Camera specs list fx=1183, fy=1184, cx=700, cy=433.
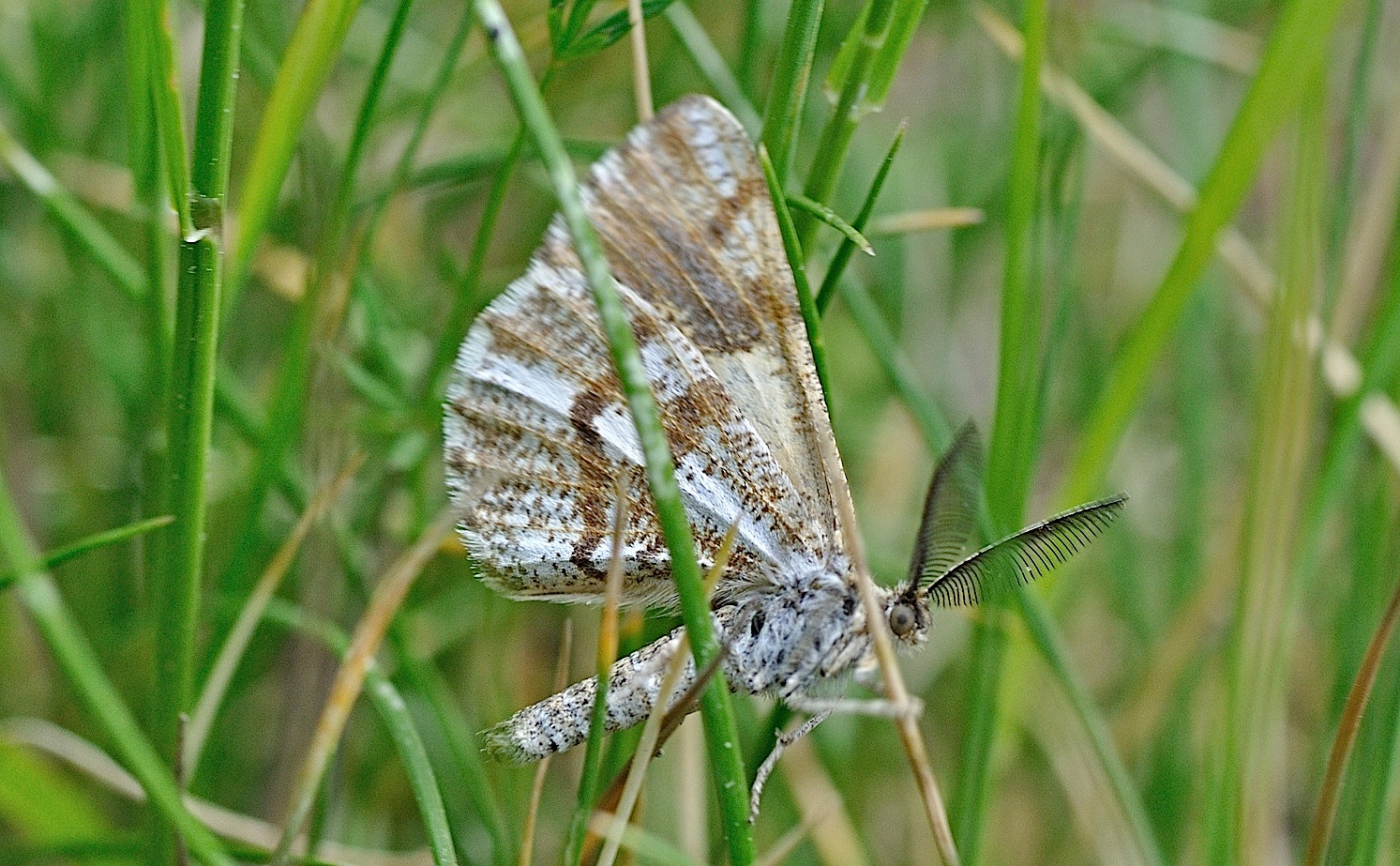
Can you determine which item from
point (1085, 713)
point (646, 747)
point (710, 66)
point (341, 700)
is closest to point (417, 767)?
point (341, 700)

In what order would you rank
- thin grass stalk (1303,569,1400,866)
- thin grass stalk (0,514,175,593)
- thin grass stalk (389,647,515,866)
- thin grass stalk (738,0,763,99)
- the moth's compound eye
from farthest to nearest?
1. thin grass stalk (389,647,515,866)
2. thin grass stalk (738,0,763,99)
3. the moth's compound eye
4. thin grass stalk (1303,569,1400,866)
5. thin grass stalk (0,514,175,593)

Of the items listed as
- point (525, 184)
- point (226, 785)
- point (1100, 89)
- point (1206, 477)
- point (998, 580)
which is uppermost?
point (1100, 89)

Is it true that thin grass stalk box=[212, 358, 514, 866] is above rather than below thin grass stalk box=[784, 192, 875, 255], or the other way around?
below

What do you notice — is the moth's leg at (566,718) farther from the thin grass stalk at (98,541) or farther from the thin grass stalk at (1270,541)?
the thin grass stalk at (1270,541)

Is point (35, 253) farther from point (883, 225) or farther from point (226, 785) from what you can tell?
point (883, 225)

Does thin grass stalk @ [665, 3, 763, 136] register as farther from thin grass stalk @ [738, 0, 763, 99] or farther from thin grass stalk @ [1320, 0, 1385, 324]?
thin grass stalk @ [1320, 0, 1385, 324]

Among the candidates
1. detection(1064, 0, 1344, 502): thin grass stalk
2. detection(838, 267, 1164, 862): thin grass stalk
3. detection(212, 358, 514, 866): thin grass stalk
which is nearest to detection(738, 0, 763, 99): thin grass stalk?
detection(838, 267, 1164, 862): thin grass stalk

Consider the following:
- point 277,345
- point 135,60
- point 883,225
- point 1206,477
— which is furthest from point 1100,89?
point 135,60

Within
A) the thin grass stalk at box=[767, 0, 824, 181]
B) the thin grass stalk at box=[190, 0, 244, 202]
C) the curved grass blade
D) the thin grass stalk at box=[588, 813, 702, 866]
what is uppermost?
the thin grass stalk at box=[767, 0, 824, 181]
